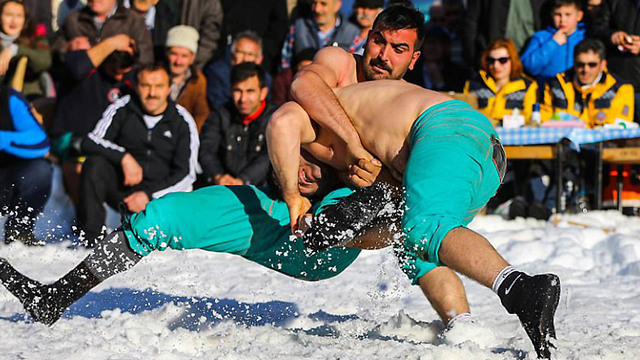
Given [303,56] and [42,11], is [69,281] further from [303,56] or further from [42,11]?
[42,11]

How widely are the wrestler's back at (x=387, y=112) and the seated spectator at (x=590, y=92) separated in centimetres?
432

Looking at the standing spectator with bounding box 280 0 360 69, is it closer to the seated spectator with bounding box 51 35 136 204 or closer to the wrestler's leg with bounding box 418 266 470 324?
the seated spectator with bounding box 51 35 136 204

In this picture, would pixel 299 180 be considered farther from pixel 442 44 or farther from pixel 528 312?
pixel 442 44

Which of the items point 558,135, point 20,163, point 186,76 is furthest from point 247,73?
point 558,135

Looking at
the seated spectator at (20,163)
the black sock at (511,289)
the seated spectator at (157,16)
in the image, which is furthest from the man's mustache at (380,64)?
the seated spectator at (157,16)

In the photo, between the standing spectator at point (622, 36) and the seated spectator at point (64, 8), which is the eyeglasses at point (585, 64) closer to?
the standing spectator at point (622, 36)

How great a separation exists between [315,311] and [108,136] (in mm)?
2834

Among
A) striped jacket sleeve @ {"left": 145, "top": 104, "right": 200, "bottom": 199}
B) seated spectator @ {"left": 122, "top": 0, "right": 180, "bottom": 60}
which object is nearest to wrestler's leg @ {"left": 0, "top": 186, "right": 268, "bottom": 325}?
striped jacket sleeve @ {"left": 145, "top": 104, "right": 200, "bottom": 199}

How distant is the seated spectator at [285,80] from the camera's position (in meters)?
7.40

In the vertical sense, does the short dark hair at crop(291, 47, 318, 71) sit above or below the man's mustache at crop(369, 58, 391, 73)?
below

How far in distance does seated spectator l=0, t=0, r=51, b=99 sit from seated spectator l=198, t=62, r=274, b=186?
170 cm

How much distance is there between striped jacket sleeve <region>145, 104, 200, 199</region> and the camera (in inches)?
253

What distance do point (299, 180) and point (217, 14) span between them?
15.0ft

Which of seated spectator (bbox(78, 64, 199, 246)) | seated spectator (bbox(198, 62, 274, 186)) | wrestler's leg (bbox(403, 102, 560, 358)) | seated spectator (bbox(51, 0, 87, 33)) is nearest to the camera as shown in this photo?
wrestler's leg (bbox(403, 102, 560, 358))
